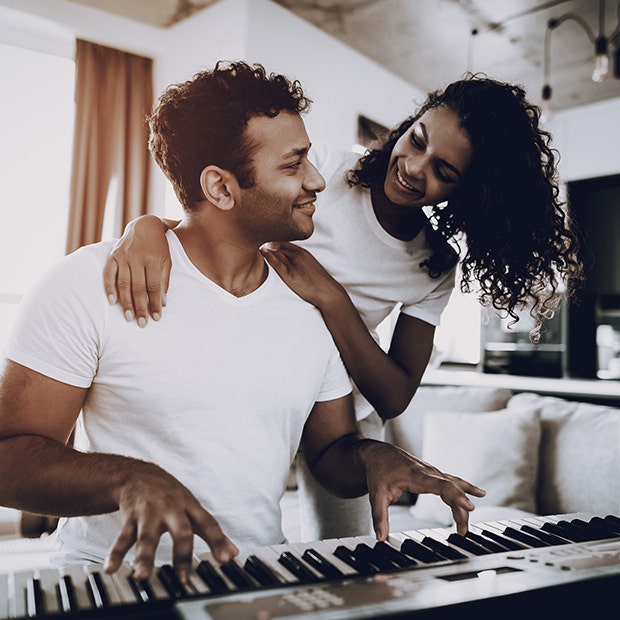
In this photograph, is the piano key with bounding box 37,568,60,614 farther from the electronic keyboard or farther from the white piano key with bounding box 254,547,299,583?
the white piano key with bounding box 254,547,299,583

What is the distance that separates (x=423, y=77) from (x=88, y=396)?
443 cm

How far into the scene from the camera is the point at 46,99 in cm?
402

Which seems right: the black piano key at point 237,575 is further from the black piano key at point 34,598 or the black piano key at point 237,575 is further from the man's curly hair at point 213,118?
the man's curly hair at point 213,118

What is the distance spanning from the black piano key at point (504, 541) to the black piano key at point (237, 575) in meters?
0.35

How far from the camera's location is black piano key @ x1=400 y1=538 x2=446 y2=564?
805 millimetres

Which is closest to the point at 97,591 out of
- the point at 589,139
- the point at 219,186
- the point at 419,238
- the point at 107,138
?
the point at 219,186

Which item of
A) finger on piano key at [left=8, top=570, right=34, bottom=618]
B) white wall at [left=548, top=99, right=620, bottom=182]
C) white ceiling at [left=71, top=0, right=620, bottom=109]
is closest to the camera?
finger on piano key at [left=8, top=570, right=34, bottom=618]

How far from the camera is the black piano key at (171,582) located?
66cm

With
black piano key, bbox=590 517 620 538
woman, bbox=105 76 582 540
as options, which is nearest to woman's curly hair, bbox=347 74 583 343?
woman, bbox=105 76 582 540

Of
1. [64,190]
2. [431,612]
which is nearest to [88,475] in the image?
[431,612]

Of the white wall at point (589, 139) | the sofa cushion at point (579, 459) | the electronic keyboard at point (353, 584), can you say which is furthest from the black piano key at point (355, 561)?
the white wall at point (589, 139)

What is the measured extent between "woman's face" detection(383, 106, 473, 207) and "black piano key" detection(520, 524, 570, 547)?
0.83 metres

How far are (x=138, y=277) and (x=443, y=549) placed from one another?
679 millimetres

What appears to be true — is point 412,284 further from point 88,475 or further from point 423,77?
point 423,77
